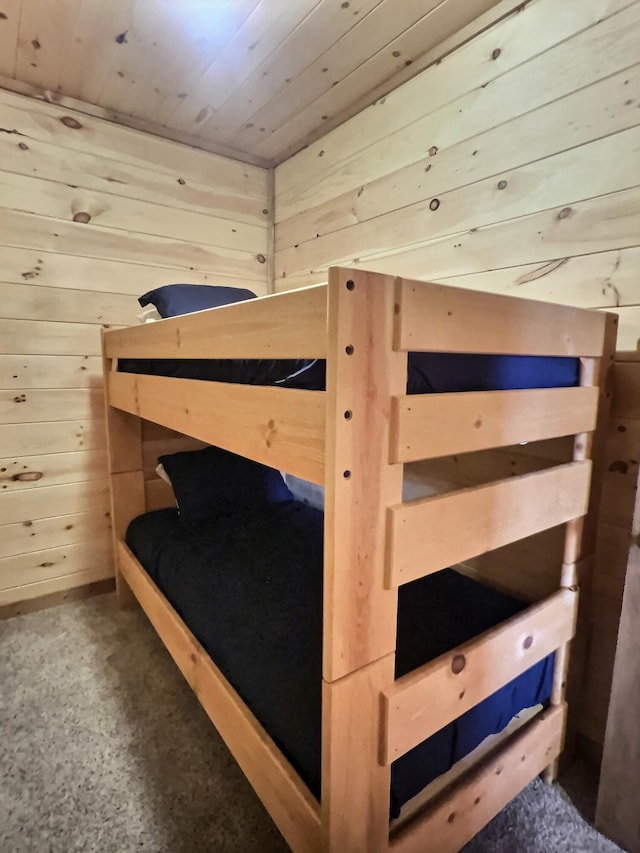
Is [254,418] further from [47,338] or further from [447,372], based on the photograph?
[47,338]

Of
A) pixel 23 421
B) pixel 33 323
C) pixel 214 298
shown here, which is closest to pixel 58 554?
pixel 23 421

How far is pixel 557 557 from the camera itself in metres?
1.29

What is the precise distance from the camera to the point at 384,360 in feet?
2.21

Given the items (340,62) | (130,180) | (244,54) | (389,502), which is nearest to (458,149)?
(340,62)

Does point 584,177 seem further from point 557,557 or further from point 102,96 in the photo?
point 102,96

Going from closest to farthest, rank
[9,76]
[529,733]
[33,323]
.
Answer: [529,733]
[9,76]
[33,323]

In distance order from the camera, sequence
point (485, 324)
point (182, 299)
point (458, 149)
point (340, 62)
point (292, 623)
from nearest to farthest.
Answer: point (485, 324) → point (292, 623) → point (458, 149) → point (340, 62) → point (182, 299)

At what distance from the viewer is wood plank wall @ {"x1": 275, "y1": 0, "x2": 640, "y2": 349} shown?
111cm

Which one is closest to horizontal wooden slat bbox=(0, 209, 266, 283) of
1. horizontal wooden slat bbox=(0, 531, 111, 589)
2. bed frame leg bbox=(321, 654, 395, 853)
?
horizontal wooden slat bbox=(0, 531, 111, 589)

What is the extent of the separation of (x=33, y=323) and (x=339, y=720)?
1.85 meters

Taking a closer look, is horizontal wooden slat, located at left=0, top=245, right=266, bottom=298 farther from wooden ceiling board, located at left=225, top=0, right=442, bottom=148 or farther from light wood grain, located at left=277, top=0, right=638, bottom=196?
light wood grain, located at left=277, top=0, right=638, bottom=196

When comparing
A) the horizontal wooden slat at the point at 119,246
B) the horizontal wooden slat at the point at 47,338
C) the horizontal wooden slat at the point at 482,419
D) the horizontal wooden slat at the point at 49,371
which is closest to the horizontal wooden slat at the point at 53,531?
the horizontal wooden slat at the point at 49,371

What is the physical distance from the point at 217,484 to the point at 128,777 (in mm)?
989

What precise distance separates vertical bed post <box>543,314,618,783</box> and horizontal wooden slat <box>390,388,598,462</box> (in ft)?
0.19
